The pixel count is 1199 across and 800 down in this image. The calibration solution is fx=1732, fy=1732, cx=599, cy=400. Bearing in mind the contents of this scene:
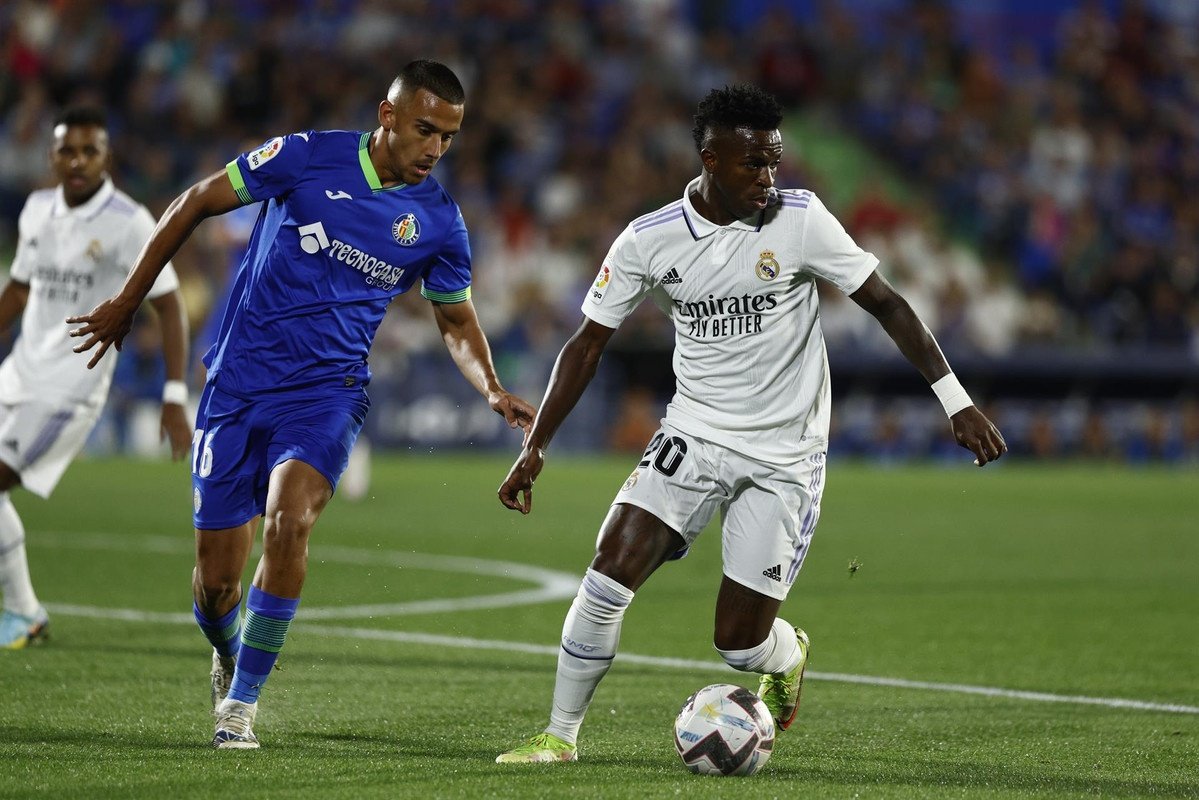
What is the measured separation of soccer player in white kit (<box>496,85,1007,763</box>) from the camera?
5891 millimetres

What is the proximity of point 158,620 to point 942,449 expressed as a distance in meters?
16.6

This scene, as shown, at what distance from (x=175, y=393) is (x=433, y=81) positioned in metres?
2.59

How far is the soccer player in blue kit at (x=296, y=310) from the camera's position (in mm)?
6082

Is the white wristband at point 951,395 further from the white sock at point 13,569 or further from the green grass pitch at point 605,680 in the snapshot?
the white sock at point 13,569

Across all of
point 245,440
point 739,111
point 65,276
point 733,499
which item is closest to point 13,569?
point 65,276

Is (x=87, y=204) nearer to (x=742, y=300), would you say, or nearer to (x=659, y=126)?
(x=742, y=300)

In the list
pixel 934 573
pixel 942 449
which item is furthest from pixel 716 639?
pixel 942 449

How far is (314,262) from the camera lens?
629 cm

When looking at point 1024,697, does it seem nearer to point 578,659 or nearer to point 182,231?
point 578,659

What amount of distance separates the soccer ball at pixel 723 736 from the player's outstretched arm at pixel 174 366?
3.13m

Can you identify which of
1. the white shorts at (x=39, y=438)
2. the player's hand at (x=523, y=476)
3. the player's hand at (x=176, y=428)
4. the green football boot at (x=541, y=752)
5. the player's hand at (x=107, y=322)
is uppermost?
the player's hand at (x=107, y=322)

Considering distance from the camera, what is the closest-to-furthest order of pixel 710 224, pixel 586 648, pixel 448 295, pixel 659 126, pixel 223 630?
pixel 586 648, pixel 710 224, pixel 223 630, pixel 448 295, pixel 659 126

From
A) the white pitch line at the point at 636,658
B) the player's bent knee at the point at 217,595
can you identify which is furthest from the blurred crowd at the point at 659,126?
the player's bent knee at the point at 217,595

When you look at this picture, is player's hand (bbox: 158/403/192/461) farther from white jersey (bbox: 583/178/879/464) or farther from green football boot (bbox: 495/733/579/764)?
green football boot (bbox: 495/733/579/764)
